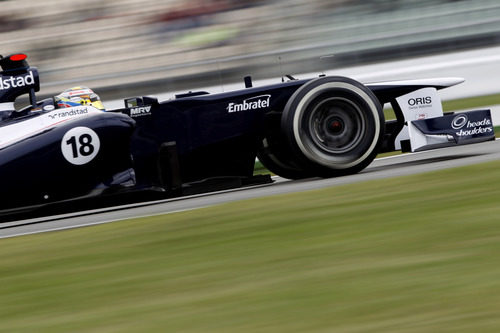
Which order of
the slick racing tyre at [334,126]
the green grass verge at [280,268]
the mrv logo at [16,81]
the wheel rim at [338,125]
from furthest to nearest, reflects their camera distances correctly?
the wheel rim at [338,125] < the slick racing tyre at [334,126] < the mrv logo at [16,81] < the green grass verge at [280,268]

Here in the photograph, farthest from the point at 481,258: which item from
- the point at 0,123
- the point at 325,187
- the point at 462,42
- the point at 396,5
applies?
the point at 396,5

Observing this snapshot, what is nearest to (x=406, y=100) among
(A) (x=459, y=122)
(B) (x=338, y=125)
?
(A) (x=459, y=122)

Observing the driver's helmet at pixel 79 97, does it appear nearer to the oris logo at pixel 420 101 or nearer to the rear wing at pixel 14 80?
the rear wing at pixel 14 80

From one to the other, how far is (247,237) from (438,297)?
73.3 inches

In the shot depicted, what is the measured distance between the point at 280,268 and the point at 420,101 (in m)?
3.96

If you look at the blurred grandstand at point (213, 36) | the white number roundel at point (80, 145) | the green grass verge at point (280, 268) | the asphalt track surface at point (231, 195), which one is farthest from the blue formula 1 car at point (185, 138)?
the blurred grandstand at point (213, 36)

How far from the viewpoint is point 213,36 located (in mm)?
16266

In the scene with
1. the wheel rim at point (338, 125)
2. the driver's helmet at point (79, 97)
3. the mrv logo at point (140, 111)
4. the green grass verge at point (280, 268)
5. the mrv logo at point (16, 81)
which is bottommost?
the green grass verge at point (280, 268)

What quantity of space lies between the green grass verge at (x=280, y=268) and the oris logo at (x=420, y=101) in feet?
4.98

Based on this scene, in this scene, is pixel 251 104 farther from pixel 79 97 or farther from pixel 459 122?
pixel 459 122

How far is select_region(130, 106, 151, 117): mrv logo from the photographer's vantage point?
6997mm

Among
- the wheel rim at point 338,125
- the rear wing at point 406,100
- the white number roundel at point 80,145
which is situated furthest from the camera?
the rear wing at point 406,100

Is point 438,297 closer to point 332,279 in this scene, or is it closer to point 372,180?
point 332,279

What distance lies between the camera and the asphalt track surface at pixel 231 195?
6.70 m
